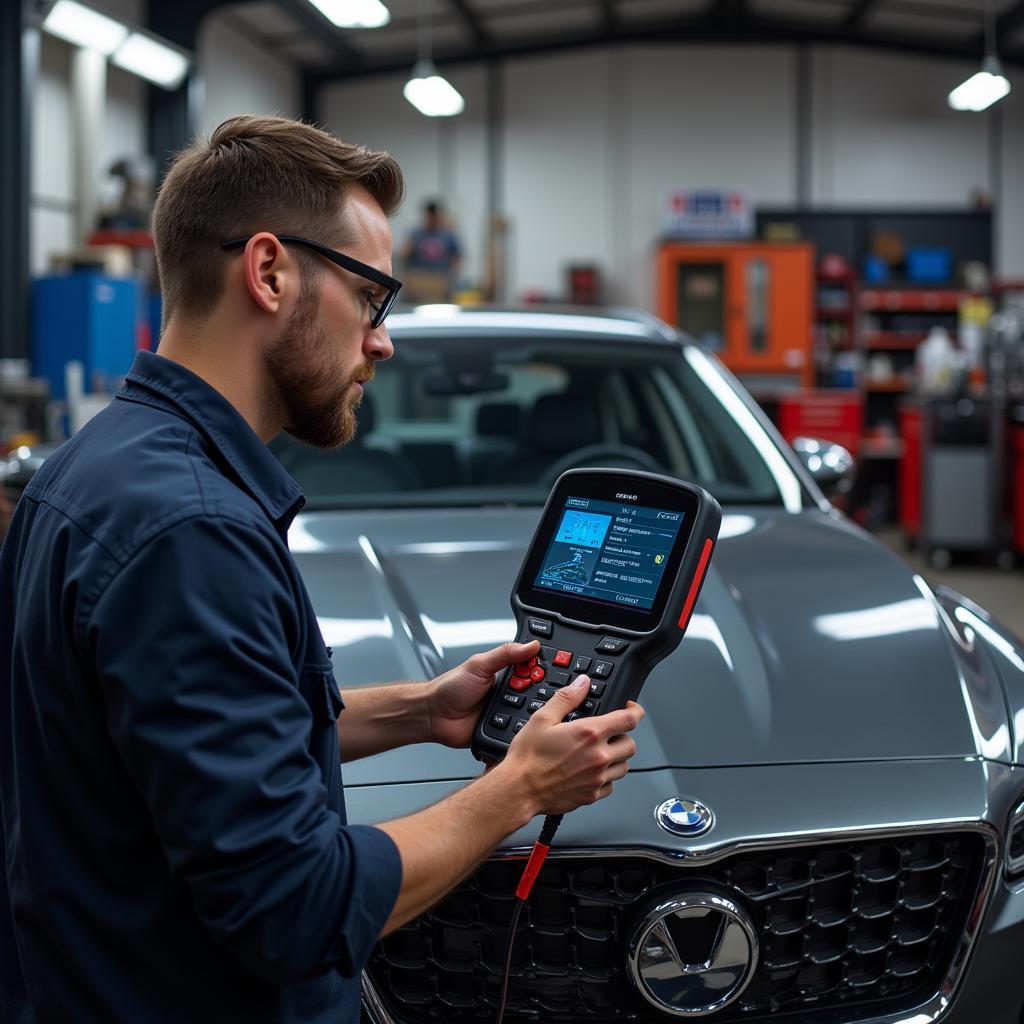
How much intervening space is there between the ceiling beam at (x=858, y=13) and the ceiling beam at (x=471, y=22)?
11.2ft

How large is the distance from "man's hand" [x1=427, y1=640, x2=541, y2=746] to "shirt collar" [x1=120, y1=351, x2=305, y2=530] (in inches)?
13.1

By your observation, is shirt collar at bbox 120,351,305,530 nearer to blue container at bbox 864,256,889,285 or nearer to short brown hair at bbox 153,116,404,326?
short brown hair at bbox 153,116,404,326

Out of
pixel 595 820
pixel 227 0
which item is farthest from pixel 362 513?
pixel 227 0

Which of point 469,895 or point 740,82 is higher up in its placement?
point 740,82

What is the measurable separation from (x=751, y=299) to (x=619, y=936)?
1013 cm

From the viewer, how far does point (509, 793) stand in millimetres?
1001

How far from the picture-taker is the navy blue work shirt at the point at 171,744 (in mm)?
805

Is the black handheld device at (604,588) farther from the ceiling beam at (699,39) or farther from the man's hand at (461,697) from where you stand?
the ceiling beam at (699,39)

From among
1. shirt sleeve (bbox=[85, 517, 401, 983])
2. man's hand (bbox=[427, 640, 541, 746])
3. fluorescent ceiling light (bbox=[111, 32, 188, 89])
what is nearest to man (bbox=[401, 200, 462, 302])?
fluorescent ceiling light (bbox=[111, 32, 188, 89])

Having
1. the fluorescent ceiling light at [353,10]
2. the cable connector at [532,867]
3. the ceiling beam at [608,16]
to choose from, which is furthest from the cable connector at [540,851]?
the ceiling beam at [608,16]

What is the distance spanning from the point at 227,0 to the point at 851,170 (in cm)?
608

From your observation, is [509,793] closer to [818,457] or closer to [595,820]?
[595,820]

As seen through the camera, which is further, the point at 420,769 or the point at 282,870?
the point at 420,769

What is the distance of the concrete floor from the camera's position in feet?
20.1
